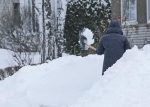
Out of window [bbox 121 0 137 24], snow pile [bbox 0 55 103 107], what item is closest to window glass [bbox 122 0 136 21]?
window [bbox 121 0 137 24]

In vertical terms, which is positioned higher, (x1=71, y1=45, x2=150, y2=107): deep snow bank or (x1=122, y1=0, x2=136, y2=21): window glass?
(x1=122, y1=0, x2=136, y2=21): window glass

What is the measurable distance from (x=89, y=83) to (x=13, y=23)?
11823mm

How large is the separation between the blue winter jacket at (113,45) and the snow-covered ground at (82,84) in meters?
0.46

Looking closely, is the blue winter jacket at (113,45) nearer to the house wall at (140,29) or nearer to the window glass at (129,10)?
the house wall at (140,29)

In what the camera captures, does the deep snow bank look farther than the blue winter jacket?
No

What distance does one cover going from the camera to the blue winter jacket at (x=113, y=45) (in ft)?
34.8

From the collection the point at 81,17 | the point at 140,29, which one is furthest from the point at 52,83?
the point at 81,17

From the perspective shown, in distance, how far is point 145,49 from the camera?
1019 cm

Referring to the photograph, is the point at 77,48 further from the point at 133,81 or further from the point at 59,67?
the point at 133,81

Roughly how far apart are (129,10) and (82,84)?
10838 mm

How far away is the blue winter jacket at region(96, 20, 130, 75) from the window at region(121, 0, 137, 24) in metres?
11.5

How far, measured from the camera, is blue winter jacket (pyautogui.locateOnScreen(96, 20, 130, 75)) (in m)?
10.6

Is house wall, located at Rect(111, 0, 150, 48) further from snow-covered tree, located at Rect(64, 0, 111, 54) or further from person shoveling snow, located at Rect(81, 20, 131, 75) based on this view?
person shoveling snow, located at Rect(81, 20, 131, 75)

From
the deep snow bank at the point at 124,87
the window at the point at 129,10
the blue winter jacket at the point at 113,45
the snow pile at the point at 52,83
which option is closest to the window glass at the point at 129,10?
the window at the point at 129,10
